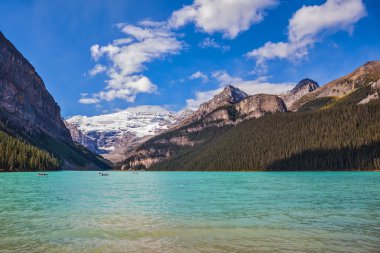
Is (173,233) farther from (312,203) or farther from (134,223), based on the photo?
(312,203)

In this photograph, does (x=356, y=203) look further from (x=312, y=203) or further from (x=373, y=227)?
(x=373, y=227)

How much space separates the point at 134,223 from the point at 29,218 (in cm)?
1239

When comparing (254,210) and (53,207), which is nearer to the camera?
(254,210)

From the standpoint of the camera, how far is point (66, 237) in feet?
98.2

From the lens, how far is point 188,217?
40812 millimetres

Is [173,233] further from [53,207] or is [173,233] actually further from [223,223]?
[53,207]

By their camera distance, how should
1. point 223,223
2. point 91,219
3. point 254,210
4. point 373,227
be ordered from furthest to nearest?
point 254,210
point 91,219
point 223,223
point 373,227

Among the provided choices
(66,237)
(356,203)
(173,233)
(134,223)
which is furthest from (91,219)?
(356,203)

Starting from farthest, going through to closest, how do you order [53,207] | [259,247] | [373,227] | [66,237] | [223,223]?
[53,207], [223,223], [373,227], [66,237], [259,247]

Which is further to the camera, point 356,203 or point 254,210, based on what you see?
point 356,203

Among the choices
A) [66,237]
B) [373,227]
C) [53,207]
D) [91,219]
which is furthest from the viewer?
[53,207]

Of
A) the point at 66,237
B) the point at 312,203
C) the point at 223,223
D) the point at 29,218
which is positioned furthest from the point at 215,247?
the point at 312,203

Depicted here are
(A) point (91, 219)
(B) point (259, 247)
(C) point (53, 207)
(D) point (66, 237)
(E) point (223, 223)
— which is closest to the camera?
(B) point (259, 247)

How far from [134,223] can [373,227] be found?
22428 millimetres
